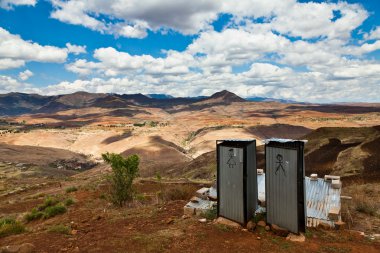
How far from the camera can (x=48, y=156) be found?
230 ft

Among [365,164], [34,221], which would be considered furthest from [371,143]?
[34,221]

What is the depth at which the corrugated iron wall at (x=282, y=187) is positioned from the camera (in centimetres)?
940

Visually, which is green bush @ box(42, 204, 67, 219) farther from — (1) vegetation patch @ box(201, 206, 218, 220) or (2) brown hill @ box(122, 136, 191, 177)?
(2) brown hill @ box(122, 136, 191, 177)

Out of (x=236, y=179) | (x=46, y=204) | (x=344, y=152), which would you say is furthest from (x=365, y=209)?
(x=344, y=152)

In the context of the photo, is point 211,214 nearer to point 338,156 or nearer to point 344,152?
point 338,156

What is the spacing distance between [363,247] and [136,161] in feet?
33.0

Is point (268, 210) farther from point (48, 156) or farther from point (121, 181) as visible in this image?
point (48, 156)

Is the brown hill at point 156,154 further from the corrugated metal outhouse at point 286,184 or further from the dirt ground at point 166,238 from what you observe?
the corrugated metal outhouse at point 286,184

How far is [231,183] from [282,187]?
159 centimetres

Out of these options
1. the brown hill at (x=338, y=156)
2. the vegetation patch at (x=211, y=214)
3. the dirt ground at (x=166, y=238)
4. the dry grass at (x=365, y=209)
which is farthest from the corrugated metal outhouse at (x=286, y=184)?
the brown hill at (x=338, y=156)

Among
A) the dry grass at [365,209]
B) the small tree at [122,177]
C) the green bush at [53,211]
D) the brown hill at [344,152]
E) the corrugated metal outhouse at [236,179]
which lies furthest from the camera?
the brown hill at [344,152]

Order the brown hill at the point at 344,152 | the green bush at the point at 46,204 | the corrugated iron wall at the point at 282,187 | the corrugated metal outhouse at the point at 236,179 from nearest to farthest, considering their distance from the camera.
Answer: the corrugated iron wall at the point at 282,187 < the corrugated metal outhouse at the point at 236,179 < the green bush at the point at 46,204 < the brown hill at the point at 344,152

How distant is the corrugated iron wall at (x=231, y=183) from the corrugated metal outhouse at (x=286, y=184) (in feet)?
2.70

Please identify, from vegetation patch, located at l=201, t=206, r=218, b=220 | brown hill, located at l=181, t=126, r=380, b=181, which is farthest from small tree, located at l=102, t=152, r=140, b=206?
brown hill, located at l=181, t=126, r=380, b=181
